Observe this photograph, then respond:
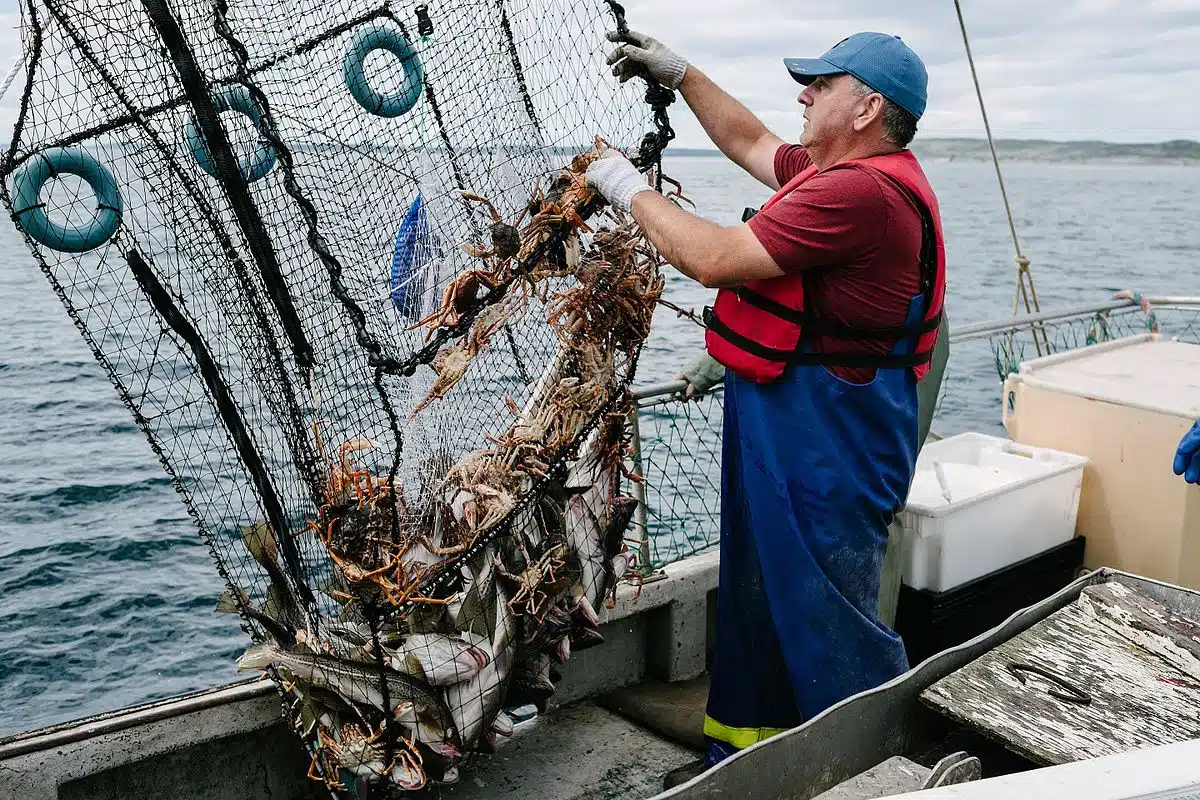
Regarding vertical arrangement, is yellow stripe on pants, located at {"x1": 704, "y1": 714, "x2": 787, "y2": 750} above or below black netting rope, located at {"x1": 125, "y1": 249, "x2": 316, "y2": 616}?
below

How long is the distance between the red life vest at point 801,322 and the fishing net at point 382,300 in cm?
32

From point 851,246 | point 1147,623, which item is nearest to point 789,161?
point 851,246

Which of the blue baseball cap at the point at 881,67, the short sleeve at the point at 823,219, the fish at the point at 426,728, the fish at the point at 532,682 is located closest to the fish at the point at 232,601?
the fish at the point at 426,728

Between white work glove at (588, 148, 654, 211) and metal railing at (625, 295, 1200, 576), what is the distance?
944 millimetres

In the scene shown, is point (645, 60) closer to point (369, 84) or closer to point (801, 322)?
point (369, 84)

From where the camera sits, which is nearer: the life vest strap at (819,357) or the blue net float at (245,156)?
the blue net float at (245,156)

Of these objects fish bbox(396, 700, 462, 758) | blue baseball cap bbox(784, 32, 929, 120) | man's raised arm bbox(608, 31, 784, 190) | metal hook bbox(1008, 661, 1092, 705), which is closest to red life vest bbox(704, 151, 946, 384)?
blue baseball cap bbox(784, 32, 929, 120)

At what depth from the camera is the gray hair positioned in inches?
107

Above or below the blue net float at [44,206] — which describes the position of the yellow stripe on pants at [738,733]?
below

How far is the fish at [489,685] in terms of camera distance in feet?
8.57

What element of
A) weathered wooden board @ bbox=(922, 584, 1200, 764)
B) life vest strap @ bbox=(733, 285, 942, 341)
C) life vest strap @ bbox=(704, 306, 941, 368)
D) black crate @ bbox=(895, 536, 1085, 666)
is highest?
life vest strap @ bbox=(733, 285, 942, 341)

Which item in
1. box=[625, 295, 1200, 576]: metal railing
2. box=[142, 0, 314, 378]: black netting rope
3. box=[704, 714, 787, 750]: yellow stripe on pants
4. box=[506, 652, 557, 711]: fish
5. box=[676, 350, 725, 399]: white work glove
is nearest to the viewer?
box=[142, 0, 314, 378]: black netting rope

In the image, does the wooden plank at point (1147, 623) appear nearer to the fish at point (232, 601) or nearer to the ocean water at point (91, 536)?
the ocean water at point (91, 536)

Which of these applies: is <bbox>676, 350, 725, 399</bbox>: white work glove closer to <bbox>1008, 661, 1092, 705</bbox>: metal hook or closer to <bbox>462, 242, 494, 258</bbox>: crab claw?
<bbox>462, 242, 494, 258</bbox>: crab claw
